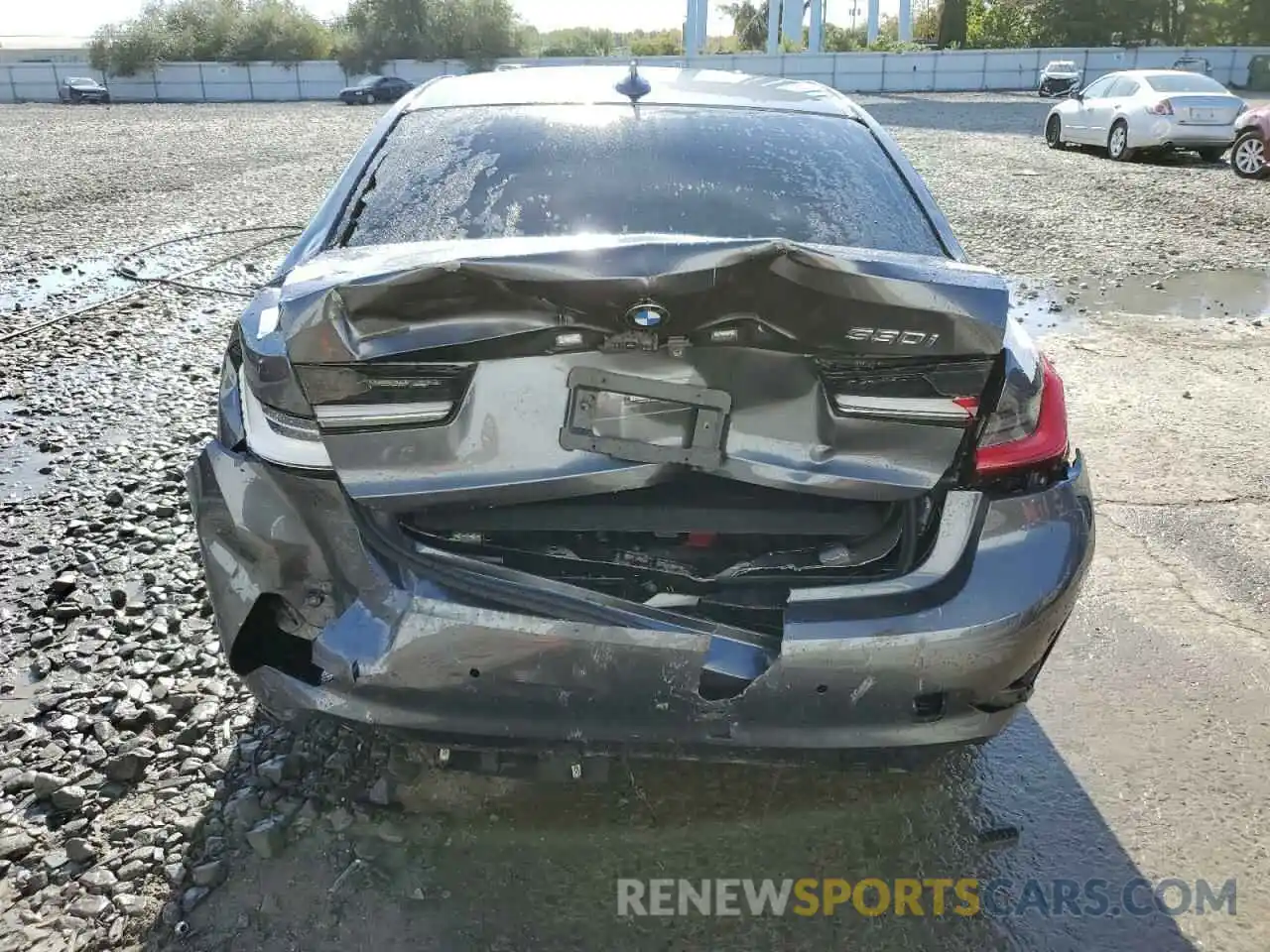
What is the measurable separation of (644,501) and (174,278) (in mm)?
7378

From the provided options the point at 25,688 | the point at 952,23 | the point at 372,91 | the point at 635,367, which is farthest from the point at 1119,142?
the point at 952,23

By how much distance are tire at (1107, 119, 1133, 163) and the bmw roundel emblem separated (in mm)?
16405

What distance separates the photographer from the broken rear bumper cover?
1.84 meters

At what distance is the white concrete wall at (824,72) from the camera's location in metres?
42.5

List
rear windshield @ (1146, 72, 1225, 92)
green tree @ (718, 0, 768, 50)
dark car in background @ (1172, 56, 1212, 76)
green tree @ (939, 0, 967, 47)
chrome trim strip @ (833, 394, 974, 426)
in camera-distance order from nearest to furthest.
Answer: chrome trim strip @ (833, 394, 974, 426) → rear windshield @ (1146, 72, 1225, 92) → dark car in background @ (1172, 56, 1212, 76) → green tree @ (939, 0, 967, 47) → green tree @ (718, 0, 768, 50)

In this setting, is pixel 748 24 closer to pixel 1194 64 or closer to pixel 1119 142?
pixel 1194 64

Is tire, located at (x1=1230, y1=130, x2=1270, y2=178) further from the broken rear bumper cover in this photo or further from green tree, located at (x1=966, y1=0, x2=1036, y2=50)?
green tree, located at (x1=966, y1=0, x2=1036, y2=50)

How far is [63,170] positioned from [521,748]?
1734 cm

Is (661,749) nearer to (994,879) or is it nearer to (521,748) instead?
(521,748)

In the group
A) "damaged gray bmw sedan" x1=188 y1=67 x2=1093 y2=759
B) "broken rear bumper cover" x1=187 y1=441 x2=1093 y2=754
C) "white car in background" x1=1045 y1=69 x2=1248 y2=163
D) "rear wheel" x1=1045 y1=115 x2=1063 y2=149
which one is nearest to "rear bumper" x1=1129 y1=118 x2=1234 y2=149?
"white car in background" x1=1045 y1=69 x2=1248 y2=163

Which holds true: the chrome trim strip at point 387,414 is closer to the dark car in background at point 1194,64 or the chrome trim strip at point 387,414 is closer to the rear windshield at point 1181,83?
the rear windshield at point 1181,83

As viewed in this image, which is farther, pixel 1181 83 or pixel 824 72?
pixel 824 72

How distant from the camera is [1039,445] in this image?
204 cm

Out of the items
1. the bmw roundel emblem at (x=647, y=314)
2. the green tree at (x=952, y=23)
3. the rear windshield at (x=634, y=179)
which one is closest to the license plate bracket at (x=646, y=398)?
the bmw roundel emblem at (x=647, y=314)
